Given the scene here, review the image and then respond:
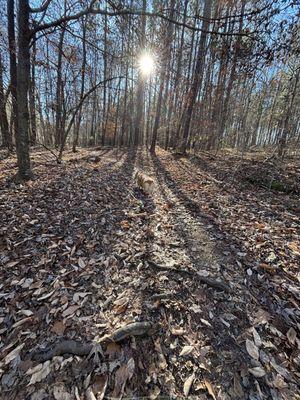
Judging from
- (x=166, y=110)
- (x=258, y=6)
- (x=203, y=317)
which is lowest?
(x=203, y=317)

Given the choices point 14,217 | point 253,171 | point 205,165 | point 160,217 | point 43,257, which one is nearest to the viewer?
point 43,257

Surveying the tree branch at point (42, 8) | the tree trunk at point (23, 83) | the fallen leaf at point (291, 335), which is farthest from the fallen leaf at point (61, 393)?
the tree branch at point (42, 8)

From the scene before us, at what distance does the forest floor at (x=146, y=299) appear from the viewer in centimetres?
158

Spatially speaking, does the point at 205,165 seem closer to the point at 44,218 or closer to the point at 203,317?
the point at 44,218

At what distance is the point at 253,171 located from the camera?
22.1 ft

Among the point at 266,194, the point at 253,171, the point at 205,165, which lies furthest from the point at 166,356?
the point at 205,165

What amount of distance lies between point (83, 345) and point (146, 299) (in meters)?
0.70

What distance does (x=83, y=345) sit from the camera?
1770mm

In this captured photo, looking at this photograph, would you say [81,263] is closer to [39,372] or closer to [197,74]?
[39,372]

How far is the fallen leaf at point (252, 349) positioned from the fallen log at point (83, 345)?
0.86 meters

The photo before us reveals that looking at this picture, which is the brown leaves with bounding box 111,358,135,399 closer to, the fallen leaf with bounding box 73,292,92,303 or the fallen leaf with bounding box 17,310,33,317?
the fallen leaf with bounding box 73,292,92,303

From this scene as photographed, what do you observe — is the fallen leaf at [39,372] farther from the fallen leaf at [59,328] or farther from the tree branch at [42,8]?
the tree branch at [42,8]

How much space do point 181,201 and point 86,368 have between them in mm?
3709

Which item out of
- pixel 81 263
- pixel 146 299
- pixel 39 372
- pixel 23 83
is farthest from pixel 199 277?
pixel 23 83
